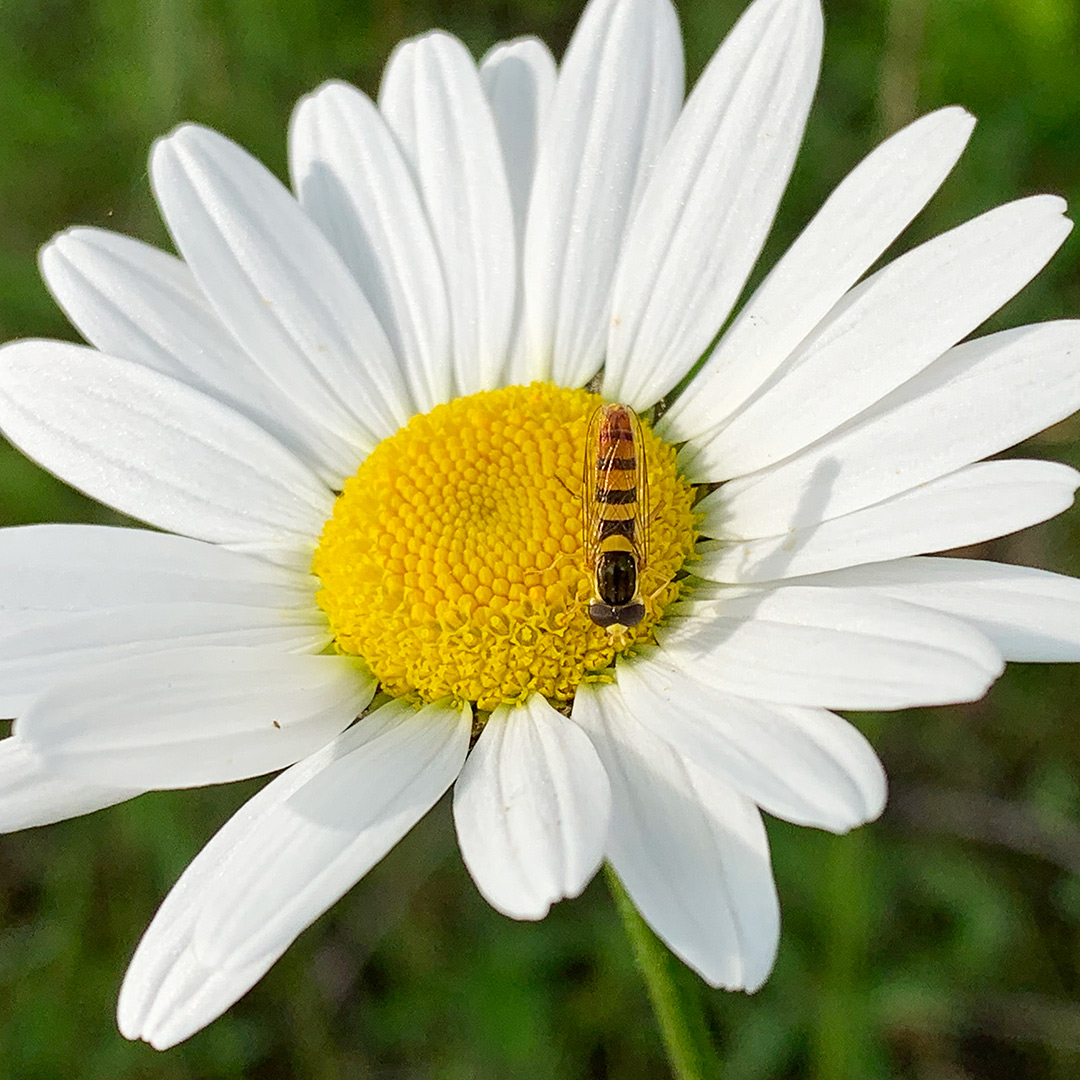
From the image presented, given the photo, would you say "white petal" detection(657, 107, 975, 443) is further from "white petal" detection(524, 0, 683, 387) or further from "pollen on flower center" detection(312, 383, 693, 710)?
"white petal" detection(524, 0, 683, 387)

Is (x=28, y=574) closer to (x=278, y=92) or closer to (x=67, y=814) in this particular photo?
(x=67, y=814)

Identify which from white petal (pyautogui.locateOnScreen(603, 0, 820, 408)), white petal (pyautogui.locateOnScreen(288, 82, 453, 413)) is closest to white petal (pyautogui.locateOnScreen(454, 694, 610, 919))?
white petal (pyautogui.locateOnScreen(603, 0, 820, 408))

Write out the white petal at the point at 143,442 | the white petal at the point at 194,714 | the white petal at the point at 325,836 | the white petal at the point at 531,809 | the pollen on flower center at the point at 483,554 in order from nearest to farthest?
the white petal at the point at 531,809, the white petal at the point at 325,836, the white petal at the point at 194,714, the pollen on flower center at the point at 483,554, the white petal at the point at 143,442

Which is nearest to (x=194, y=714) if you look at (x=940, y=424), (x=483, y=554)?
(x=483, y=554)

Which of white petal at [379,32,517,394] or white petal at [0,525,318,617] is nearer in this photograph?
white petal at [0,525,318,617]

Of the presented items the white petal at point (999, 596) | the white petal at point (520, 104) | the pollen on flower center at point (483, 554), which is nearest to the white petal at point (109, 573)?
the pollen on flower center at point (483, 554)

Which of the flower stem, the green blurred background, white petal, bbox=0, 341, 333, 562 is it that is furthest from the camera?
the green blurred background

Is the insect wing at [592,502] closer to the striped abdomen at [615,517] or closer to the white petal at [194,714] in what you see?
the striped abdomen at [615,517]
